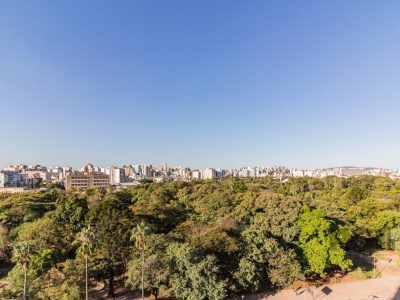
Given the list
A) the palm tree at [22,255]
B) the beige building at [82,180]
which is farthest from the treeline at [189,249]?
the beige building at [82,180]

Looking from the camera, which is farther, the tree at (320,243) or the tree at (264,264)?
the tree at (320,243)

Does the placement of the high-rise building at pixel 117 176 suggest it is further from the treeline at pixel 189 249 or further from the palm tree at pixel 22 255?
the palm tree at pixel 22 255

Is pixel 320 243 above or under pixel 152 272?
above

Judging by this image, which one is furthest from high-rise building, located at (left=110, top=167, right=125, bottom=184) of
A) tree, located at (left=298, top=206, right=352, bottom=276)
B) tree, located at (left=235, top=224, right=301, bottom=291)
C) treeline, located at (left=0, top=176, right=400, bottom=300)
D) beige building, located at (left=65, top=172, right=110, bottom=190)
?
tree, located at (left=235, top=224, right=301, bottom=291)

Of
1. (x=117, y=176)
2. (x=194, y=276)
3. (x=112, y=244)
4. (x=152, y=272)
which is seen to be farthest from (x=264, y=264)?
(x=117, y=176)

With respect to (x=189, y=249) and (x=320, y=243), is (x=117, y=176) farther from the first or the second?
(x=189, y=249)

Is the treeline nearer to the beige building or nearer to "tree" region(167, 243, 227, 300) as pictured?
"tree" region(167, 243, 227, 300)
